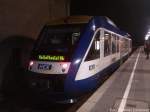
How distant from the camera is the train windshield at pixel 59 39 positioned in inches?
381

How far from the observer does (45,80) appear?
9.13 metres

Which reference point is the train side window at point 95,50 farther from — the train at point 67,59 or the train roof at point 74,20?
the train roof at point 74,20

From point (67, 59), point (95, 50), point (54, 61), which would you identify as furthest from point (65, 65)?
point (95, 50)

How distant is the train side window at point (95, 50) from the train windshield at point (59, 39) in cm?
57

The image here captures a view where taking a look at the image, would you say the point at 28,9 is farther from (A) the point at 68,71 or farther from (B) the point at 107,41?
(A) the point at 68,71

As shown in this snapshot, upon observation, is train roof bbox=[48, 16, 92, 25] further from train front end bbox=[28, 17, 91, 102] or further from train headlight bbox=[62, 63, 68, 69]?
train headlight bbox=[62, 63, 68, 69]

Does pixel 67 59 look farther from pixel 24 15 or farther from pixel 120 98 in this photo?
pixel 24 15

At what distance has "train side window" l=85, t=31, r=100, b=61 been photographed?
991cm

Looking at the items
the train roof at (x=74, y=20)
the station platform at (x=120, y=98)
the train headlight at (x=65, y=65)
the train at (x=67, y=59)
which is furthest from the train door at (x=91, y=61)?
the station platform at (x=120, y=98)

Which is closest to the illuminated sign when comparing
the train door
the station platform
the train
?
the train

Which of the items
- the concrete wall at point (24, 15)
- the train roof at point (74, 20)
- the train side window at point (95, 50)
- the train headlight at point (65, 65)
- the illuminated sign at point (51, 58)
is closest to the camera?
the train headlight at point (65, 65)

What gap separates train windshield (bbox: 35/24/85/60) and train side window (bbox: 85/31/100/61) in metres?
0.57

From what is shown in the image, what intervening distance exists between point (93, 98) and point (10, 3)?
5.42m

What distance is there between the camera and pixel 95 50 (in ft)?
34.3
